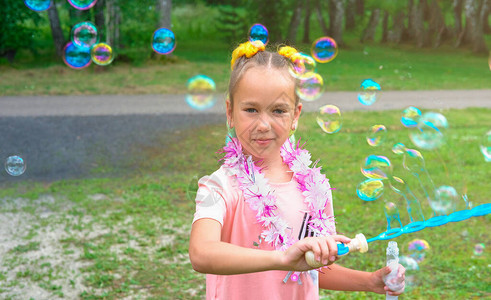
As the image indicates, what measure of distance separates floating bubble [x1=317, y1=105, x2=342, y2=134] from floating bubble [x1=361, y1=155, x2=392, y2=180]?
37 centimetres

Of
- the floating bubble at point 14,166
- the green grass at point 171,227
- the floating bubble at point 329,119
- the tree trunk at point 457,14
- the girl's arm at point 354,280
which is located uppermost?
the tree trunk at point 457,14

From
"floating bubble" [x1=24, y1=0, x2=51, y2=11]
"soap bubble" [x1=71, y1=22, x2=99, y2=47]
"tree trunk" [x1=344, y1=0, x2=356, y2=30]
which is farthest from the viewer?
"tree trunk" [x1=344, y1=0, x2=356, y2=30]

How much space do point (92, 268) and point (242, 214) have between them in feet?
8.42

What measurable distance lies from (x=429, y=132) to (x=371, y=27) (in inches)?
861

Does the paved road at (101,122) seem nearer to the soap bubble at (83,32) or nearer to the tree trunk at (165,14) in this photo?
the soap bubble at (83,32)

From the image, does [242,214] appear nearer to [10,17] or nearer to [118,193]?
[118,193]

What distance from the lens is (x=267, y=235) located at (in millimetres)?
1789

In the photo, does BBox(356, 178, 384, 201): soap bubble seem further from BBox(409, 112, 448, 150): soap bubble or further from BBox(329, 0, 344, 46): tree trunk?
BBox(329, 0, 344, 46): tree trunk


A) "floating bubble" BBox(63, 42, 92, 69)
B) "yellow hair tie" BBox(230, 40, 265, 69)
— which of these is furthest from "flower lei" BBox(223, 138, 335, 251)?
"floating bubble" BBox(63, 42, 92, 69)

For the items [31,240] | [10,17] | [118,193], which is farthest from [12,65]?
[31,240]

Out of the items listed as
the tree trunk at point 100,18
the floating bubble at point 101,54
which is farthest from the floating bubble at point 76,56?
the tree trunk at point 100,18

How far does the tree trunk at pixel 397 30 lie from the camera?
862 inches

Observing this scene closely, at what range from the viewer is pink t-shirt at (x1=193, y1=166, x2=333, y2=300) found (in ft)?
5.84

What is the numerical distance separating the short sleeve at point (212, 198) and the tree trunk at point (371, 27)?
22152 mm
